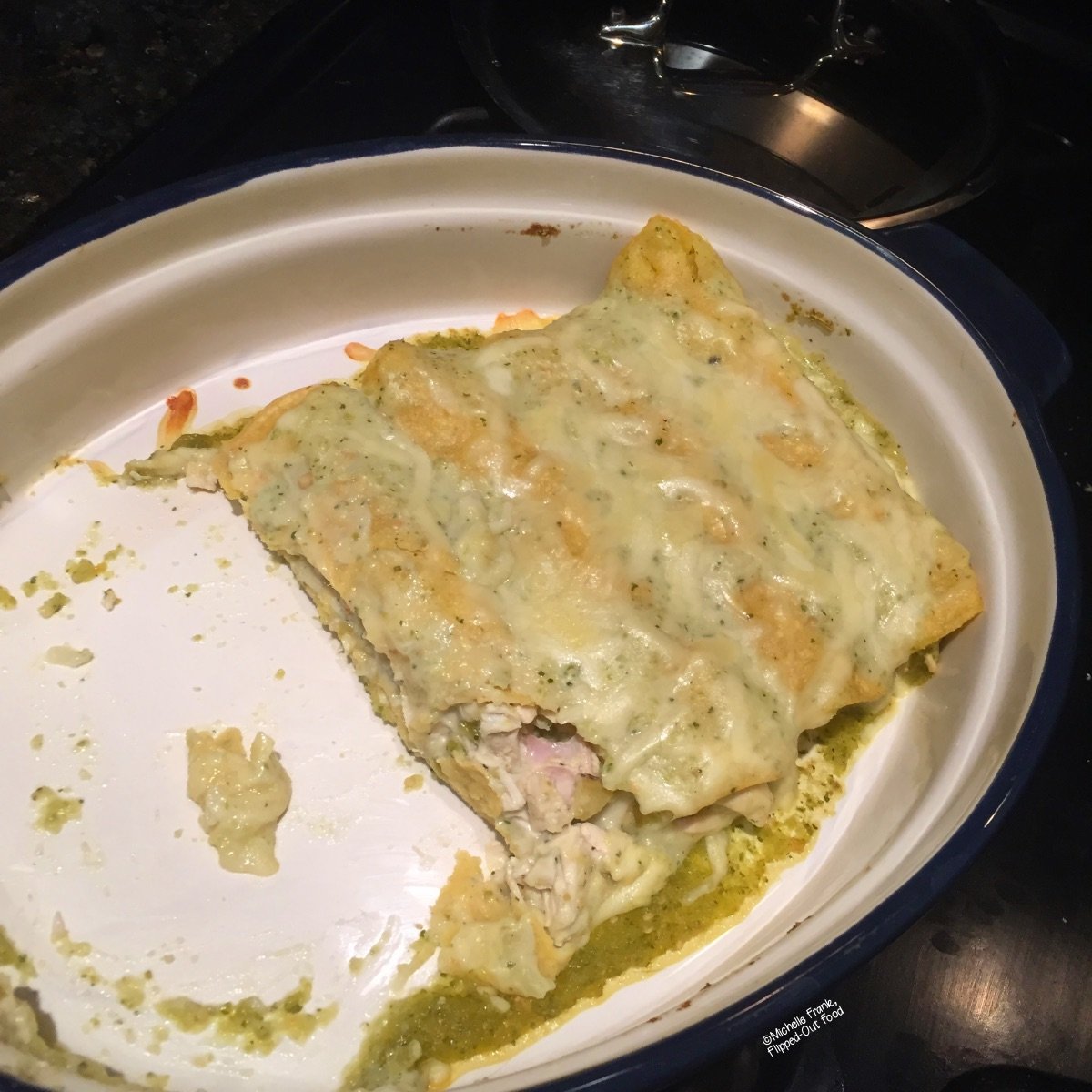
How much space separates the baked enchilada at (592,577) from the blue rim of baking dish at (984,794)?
0.61ft

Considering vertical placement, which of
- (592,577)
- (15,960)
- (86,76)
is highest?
(86,76)

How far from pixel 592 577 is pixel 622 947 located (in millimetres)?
596

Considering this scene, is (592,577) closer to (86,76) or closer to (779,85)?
(779,85)

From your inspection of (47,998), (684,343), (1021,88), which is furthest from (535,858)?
(1021,88)

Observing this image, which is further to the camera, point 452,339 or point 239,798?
point 452,339

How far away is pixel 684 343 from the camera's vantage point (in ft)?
5.50

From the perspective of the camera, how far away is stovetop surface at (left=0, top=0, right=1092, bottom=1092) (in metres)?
1.47

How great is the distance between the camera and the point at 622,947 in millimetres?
1410

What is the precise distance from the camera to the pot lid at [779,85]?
232 cm

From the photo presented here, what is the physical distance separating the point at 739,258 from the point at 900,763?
107 centimetres

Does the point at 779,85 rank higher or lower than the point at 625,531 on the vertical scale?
higher

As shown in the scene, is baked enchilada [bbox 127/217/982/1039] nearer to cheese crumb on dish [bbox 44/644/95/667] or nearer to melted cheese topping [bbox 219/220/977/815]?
melted cheese topping [bbox 219/220/977/815]

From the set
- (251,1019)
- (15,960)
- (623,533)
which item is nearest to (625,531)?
(623,533)

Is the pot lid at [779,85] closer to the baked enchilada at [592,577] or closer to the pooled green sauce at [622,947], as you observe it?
the baked enchilada at [592,577]
